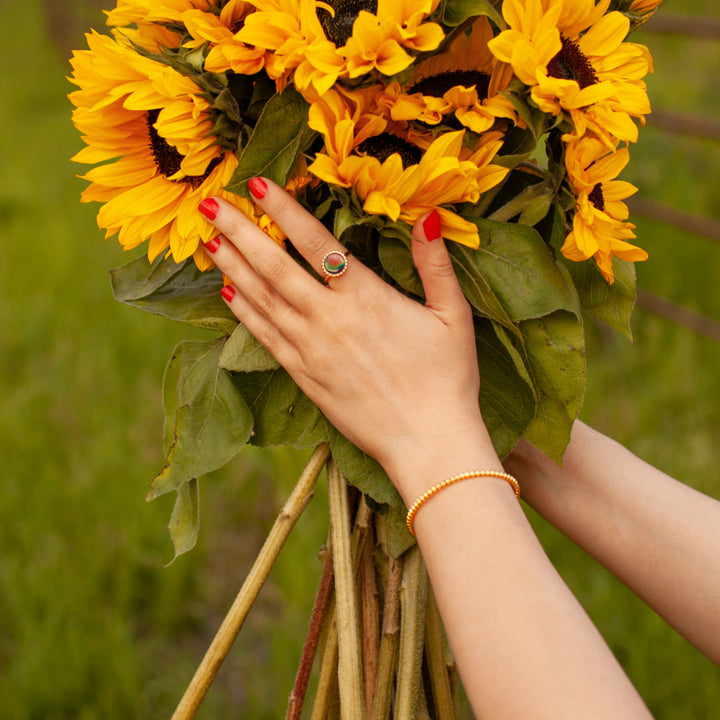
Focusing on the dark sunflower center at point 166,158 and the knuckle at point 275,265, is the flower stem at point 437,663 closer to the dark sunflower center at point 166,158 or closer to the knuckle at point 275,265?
the knuckle at point 275,265

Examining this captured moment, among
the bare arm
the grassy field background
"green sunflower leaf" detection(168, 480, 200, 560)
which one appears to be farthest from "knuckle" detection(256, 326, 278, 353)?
the grassy field background

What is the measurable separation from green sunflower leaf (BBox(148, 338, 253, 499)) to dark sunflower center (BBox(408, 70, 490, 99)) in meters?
0.39

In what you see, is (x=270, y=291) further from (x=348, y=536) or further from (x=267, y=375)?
(x=348, y=536)

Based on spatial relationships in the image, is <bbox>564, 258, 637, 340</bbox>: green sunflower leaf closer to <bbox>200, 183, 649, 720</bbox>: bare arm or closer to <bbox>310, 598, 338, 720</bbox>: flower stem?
<bbox>200, 183, 649, 720</bbox>: bare arm

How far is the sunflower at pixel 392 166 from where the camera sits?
814 mm

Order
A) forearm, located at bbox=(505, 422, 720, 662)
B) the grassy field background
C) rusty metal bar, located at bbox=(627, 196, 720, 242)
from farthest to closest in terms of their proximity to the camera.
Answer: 1. rusty metal bar, located at bbox=(627, 196, 720, 242)
2. the grassy field background
3. forearm, located at bbox=(505, 422, 720, 662)

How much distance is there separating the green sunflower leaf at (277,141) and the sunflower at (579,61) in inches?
7.8

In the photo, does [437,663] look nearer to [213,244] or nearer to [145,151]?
[213,244]

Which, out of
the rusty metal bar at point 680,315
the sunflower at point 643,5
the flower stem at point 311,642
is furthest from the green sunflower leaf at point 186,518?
the rusty metal bar at point 680,315

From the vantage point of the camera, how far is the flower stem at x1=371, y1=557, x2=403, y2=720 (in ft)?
3.47

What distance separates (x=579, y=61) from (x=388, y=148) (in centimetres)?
21

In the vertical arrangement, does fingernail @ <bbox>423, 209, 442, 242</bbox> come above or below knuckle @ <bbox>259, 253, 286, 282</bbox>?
above

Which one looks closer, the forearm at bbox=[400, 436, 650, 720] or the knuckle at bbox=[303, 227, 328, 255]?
the forearm at bbox=[400, 436, 650, 720]

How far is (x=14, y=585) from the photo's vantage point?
218cm
